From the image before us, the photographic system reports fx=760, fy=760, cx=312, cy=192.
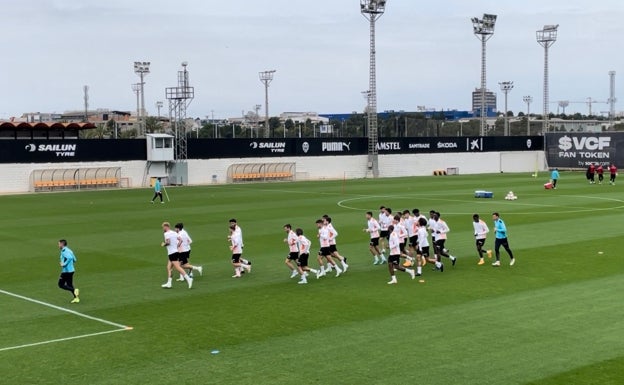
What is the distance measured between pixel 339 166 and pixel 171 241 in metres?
60.2

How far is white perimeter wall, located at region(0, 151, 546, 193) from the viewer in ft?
205

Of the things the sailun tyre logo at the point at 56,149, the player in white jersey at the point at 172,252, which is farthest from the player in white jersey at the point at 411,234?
the sailun tyre logo at the point at 56,149

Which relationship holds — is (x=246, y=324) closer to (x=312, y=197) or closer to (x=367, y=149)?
(x=312, y=197)

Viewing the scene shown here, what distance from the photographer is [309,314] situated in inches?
711

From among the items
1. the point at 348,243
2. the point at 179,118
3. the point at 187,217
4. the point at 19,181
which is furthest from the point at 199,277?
the point at 179,118

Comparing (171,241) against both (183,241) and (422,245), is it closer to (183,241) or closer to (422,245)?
(183,241)

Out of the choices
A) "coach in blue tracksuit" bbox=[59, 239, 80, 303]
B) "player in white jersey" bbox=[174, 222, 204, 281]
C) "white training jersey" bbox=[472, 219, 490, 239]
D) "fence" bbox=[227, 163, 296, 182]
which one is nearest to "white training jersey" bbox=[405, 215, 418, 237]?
"white training jersey" bbox=[472, 219, 490, 239]

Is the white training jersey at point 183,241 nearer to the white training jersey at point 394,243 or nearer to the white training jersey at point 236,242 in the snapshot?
the white training jersey at point 236,242

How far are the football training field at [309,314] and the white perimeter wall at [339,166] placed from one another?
2796cm

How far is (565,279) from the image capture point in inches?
875

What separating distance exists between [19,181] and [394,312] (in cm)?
5089

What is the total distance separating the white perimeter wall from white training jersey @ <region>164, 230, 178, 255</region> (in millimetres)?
44592

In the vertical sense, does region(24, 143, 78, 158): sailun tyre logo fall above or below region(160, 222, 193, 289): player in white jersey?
above

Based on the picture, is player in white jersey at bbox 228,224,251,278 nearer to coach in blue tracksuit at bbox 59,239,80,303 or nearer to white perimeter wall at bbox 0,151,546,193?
coach in blue tracksuit at bbox 59,239,80,303
